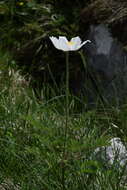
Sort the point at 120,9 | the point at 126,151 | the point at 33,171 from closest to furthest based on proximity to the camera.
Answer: the point at 33,171
the point at 126,151
the point at 120,9

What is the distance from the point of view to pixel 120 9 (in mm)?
4336

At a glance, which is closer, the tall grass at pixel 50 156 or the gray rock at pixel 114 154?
the tall grass at pixel 50 156

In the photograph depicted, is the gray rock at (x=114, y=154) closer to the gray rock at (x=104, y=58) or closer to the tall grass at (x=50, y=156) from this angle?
the tall grass at (x=50, y=156)

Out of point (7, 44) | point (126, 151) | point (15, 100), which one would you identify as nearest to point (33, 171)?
point (126, 151)

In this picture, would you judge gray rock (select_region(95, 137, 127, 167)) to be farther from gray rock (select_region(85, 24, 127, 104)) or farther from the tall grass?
gray rock (select_region(85, 24, 127, 104))

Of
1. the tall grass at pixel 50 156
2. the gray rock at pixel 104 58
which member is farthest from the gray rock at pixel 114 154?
the gray rock at pixel 104 58

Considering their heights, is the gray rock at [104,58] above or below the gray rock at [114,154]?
above

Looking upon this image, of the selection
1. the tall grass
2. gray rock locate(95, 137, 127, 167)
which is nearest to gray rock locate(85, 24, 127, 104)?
the tall grass

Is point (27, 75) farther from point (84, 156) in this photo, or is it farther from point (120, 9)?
point (84, 156)

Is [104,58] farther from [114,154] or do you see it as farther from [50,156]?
[50,156]

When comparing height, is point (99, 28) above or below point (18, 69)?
above

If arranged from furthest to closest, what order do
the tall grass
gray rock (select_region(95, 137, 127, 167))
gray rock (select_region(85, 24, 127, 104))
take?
gray rock (select_region(85, 24, 127, 104)) → gray rock (select_region(95, 137, 127, 167)) → the tall grass

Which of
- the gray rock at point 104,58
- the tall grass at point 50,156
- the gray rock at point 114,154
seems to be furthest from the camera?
the gray rock at point 104,58

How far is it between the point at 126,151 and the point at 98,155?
21 centimetres
